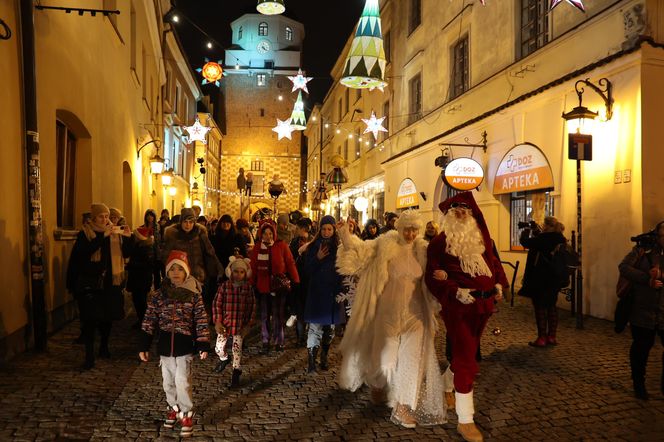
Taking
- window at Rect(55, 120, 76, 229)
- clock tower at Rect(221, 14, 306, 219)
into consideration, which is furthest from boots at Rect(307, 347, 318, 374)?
clock tower at Rect(221, 14, 306, 219)

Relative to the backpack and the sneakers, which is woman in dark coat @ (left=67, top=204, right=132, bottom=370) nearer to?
the sneakers

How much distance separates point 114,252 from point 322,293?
2620 millimetres

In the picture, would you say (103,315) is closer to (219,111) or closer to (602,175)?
(602,175)

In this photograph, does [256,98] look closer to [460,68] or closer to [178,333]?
[460,68]

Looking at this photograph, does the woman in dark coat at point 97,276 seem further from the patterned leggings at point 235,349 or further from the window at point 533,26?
the window at point 533,26

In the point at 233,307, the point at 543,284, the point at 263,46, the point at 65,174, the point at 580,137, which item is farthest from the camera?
the point at 263,46

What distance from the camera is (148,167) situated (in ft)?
59.5

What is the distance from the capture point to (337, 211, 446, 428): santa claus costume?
4.57m

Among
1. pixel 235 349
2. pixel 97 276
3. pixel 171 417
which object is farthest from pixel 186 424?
pixel 97 276

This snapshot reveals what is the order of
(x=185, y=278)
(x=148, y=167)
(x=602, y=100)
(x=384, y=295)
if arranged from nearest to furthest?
(x=185, y=278)
(x=384, y=295)
(x=602, y=100)
(x=148, y=167)

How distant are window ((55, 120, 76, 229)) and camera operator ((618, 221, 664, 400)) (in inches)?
331

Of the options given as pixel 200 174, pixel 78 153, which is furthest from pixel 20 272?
pixel 200 174

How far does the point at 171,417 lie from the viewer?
4.38m

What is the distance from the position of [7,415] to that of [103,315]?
185 centimetres
